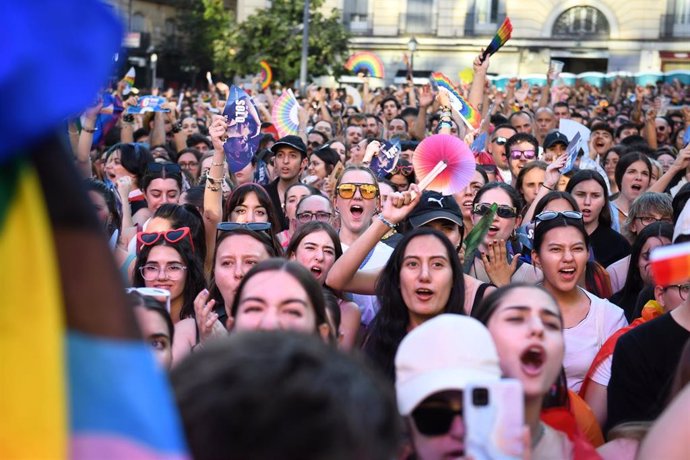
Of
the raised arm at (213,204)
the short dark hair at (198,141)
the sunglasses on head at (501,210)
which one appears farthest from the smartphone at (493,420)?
the short dark hair at (198,141)

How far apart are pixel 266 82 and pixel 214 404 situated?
1726 cm

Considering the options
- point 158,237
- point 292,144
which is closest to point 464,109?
point 292,144

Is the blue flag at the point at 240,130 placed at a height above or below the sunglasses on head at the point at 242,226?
above

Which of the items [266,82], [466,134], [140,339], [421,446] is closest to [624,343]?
[421,446]

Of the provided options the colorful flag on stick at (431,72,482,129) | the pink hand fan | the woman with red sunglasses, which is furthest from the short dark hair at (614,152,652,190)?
the woman with red sunglasses

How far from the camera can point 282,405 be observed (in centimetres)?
148

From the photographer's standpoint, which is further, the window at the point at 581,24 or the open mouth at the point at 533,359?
the window at the point at 581,24

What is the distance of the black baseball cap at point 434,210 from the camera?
226 inches

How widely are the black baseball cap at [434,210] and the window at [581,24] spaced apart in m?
45.5

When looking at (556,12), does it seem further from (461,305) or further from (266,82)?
(461,305)

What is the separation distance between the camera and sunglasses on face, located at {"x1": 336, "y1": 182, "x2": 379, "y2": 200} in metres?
6.45

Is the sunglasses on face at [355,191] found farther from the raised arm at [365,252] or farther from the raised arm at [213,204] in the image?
the raised arm at [365,252]

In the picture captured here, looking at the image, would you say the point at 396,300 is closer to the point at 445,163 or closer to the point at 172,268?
the point at 172,268

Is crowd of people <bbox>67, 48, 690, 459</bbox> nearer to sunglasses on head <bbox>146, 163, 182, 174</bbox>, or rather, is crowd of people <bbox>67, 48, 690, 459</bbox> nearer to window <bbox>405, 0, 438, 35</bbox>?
sunglasses on head <bbox>146, 163, 182, 174</bbox>
